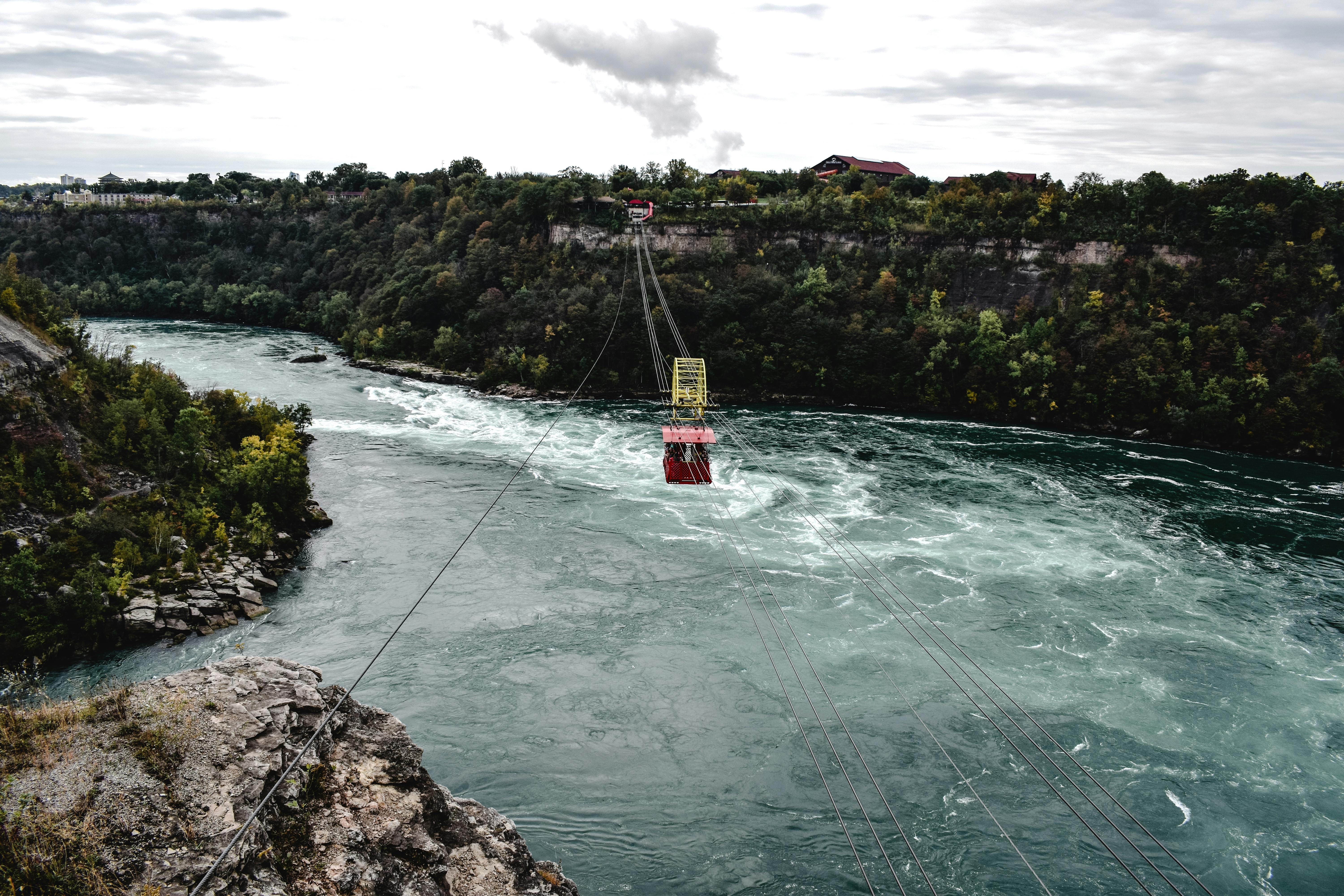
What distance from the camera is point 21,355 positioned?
2250 centimetres

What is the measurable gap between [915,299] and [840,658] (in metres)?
38.0

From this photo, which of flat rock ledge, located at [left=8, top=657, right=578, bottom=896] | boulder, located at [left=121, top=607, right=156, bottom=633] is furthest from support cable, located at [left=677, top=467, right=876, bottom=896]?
boulder, located at [left=121, top=607, right=156, bottom=633]

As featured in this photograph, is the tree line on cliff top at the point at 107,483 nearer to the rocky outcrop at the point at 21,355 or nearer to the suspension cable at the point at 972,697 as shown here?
the rocky outcrop at the point at 21,355

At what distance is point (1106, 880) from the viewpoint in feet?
44.4

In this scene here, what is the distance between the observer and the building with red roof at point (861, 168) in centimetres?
7056

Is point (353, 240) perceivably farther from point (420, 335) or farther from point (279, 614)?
point (279, 614)

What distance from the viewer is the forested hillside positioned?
140 ft

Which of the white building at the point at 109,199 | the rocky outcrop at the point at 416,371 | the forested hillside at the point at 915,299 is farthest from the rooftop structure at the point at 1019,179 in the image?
the white building at the point at 109,199

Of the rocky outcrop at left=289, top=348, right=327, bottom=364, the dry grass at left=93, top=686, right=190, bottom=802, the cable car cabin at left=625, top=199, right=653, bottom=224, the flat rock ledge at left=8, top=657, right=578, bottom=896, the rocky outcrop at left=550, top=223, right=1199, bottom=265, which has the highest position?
the cable car cabin at left=625, top=199, right=653, bottom=224

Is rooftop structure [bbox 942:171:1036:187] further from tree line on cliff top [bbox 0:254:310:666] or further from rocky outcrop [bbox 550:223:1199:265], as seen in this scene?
tree line on cliff top [bbox 0:254:310:666]

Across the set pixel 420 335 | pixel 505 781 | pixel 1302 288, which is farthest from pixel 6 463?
pixel 1302 288

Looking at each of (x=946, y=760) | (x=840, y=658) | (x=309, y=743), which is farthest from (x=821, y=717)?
(x=309, y=743)

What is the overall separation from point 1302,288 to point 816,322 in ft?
92.3

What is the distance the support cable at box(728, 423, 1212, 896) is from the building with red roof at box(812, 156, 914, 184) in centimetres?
5229
